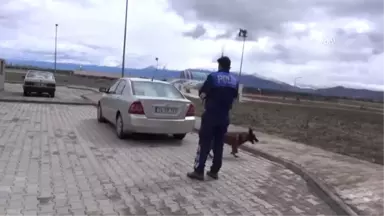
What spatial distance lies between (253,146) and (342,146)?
327 cm

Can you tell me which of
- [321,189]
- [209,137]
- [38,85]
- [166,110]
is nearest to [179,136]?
[166,110]

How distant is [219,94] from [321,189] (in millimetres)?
2051

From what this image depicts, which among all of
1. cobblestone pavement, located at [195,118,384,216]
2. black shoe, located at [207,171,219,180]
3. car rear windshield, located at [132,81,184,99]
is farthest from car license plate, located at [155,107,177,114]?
black shoe, located at [207,171,219,180]

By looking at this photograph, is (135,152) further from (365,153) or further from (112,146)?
(365,153)

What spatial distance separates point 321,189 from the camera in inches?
238

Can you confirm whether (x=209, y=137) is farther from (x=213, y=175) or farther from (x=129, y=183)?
(x=129, y=183)

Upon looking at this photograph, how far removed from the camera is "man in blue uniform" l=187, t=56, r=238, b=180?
5922mm

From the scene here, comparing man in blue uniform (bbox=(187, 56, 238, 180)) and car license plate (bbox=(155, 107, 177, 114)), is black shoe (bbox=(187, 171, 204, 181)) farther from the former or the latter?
car license plate (bbox=(155, 107, 177, 114))

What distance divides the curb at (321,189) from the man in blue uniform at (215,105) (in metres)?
1.59

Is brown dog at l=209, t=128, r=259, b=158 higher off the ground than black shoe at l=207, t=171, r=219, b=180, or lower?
higher

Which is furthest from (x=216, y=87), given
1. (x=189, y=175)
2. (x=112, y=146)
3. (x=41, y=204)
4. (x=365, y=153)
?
(x=365, y=153)

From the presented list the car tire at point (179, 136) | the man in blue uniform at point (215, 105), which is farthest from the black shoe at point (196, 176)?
the car tire at point (179, 136)

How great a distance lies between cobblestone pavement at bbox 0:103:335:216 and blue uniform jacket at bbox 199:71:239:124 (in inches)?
39.9

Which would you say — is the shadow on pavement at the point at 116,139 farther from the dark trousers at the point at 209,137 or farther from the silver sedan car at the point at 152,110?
the dark trousers at the point at 209,137
